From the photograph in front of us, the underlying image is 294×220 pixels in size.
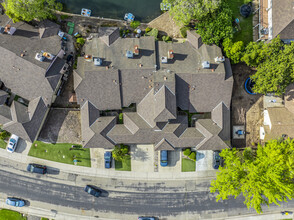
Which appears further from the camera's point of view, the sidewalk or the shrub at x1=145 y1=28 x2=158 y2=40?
the sidewalk

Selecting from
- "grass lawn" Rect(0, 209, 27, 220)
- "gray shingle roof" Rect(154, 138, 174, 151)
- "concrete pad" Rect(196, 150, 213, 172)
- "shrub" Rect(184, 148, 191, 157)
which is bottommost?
"grass lawn" Rect(0, 209, 27, 220)

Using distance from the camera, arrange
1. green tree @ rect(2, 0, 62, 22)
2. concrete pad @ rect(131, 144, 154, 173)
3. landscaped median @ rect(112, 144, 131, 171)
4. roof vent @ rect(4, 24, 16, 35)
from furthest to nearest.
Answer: concrete pad @ rect(131, 144, 154, 173) → landscaped median @ rect(112, 144, 131, 171) → roof vent @ rect(4, 24, 16, 35) → green tree @ rect(2, 0, 62, 22)

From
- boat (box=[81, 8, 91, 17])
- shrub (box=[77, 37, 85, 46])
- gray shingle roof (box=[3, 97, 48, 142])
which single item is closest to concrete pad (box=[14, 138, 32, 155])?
gray shingle roof (box=[3, 97, 48, 142])

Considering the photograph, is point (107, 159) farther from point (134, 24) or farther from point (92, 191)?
point (134, 24)

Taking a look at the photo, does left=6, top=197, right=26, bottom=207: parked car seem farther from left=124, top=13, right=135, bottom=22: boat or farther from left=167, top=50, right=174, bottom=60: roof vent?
left=124, top=13, right=135, bottom=22: boat

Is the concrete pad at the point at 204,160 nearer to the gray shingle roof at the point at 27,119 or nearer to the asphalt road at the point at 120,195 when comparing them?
the asphalt road at the point at 120,195

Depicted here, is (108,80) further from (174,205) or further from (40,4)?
(174,205)

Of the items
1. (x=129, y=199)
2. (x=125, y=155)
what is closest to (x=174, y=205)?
(x=129, y=199)
